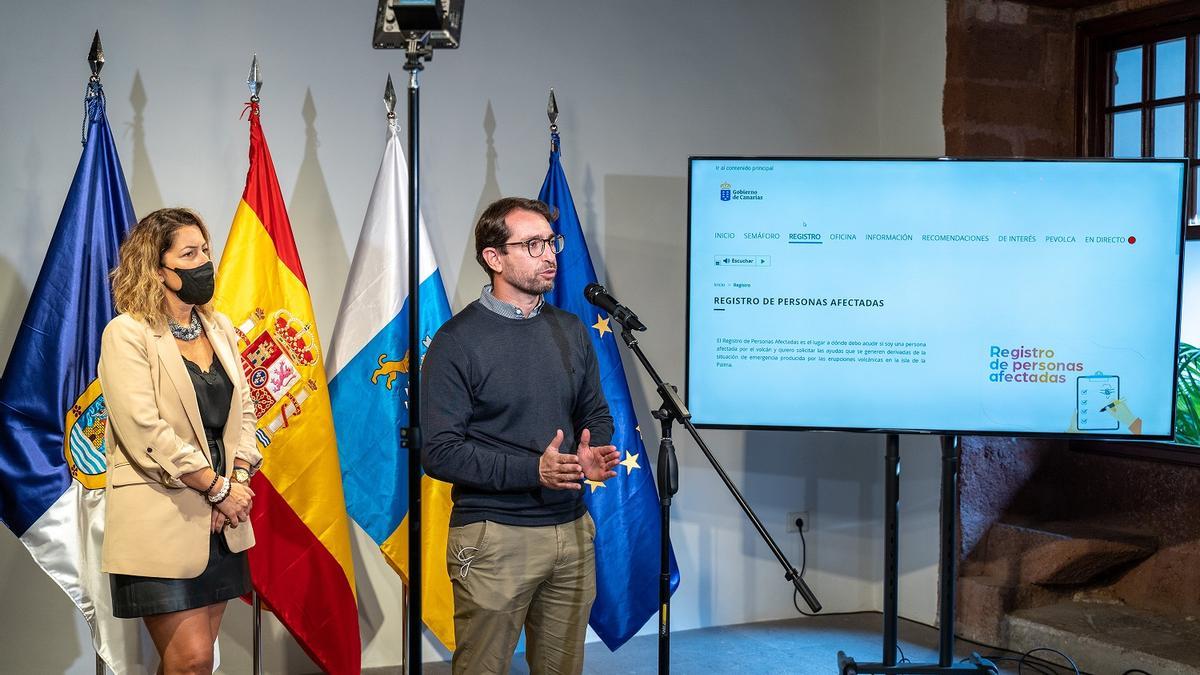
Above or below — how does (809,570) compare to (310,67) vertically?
below

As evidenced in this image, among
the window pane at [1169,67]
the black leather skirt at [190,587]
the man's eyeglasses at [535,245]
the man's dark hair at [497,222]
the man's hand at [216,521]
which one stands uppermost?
the window pane at [1169,67]

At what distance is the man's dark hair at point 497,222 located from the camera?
258cm

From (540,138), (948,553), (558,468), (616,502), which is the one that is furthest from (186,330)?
(948,553)

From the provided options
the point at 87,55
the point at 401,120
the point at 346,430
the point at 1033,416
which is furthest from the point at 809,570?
the point at 87,55

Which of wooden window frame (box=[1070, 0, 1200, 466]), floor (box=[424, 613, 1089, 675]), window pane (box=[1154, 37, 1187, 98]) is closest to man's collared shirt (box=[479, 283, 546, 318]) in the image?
floor (box=[424, 613, 1089, 675])

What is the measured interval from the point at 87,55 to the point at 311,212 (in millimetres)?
805

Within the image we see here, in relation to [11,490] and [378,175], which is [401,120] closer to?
[378,175]

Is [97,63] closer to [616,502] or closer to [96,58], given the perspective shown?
[96,58]

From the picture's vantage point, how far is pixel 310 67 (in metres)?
3.63

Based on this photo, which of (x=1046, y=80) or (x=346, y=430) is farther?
(x=1046, y=80)

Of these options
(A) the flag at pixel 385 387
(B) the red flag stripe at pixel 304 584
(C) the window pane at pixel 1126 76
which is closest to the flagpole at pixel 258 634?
(B) the red flag stripe at pixel 304 584

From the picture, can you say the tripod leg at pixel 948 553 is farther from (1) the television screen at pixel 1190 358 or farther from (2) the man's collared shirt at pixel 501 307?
(2) the man's collared shirt at pixel 501 307

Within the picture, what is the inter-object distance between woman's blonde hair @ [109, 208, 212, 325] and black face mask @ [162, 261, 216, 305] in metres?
0.04

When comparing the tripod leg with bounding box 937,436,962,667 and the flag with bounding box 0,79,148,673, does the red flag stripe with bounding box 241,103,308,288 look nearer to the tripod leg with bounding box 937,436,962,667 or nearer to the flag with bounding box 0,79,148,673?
the flag with bounding box 0,79,148,673
